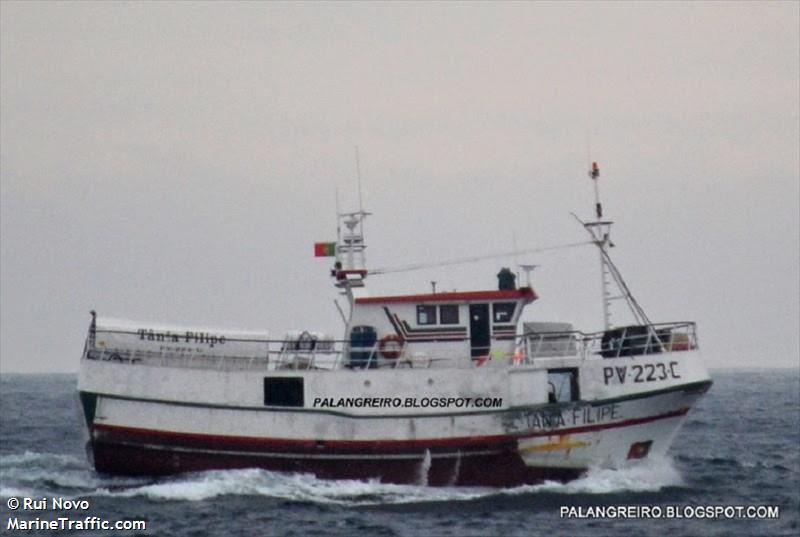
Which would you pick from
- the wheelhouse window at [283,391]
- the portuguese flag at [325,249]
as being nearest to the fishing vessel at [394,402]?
→ the wheelhouse window at [283,391]

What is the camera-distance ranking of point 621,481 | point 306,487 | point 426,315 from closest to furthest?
point 306,487 → point 621,481 → point 426,315

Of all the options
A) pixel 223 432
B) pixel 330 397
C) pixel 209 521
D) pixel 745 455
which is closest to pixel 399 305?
pixel 330 397

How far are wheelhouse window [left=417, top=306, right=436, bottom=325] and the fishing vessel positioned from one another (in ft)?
3.41

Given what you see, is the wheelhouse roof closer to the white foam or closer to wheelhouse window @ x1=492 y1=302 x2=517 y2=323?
wheelhouse window @ x1=492 y1=302 x2=517 y2=323

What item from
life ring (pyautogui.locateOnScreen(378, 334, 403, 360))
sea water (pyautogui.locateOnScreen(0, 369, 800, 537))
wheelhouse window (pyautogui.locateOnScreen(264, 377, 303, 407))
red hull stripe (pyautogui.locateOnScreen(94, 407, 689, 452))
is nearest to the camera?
sea water (pyautogui.locateOnScreen(0, 369, 800, 537))

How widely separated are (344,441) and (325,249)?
18.3ft

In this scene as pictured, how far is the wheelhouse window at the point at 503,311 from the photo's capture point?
2911cm

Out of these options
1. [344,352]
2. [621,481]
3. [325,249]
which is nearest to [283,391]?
[344,352]

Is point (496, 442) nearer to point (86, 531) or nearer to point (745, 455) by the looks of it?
point (86, 531)

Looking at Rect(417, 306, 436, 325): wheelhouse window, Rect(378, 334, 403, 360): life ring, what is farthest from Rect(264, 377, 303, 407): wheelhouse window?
Rect(417, 306, 436, 325): wheelhouse window

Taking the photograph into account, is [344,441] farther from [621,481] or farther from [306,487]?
[621,481]

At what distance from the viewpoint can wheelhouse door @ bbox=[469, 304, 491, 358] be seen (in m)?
29.2

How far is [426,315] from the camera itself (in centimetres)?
2933

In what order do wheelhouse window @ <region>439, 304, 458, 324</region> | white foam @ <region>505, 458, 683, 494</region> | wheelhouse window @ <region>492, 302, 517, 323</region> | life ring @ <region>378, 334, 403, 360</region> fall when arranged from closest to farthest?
white foam @ <region>505, 458, 683, 494</region> → life ring @ <region>378, 334, 403, 360</region> → wheelhouse window @ <region>492, 302, 517, 323</region> → wheelhouse window @ <region>439, 304, 458, 324</region>
